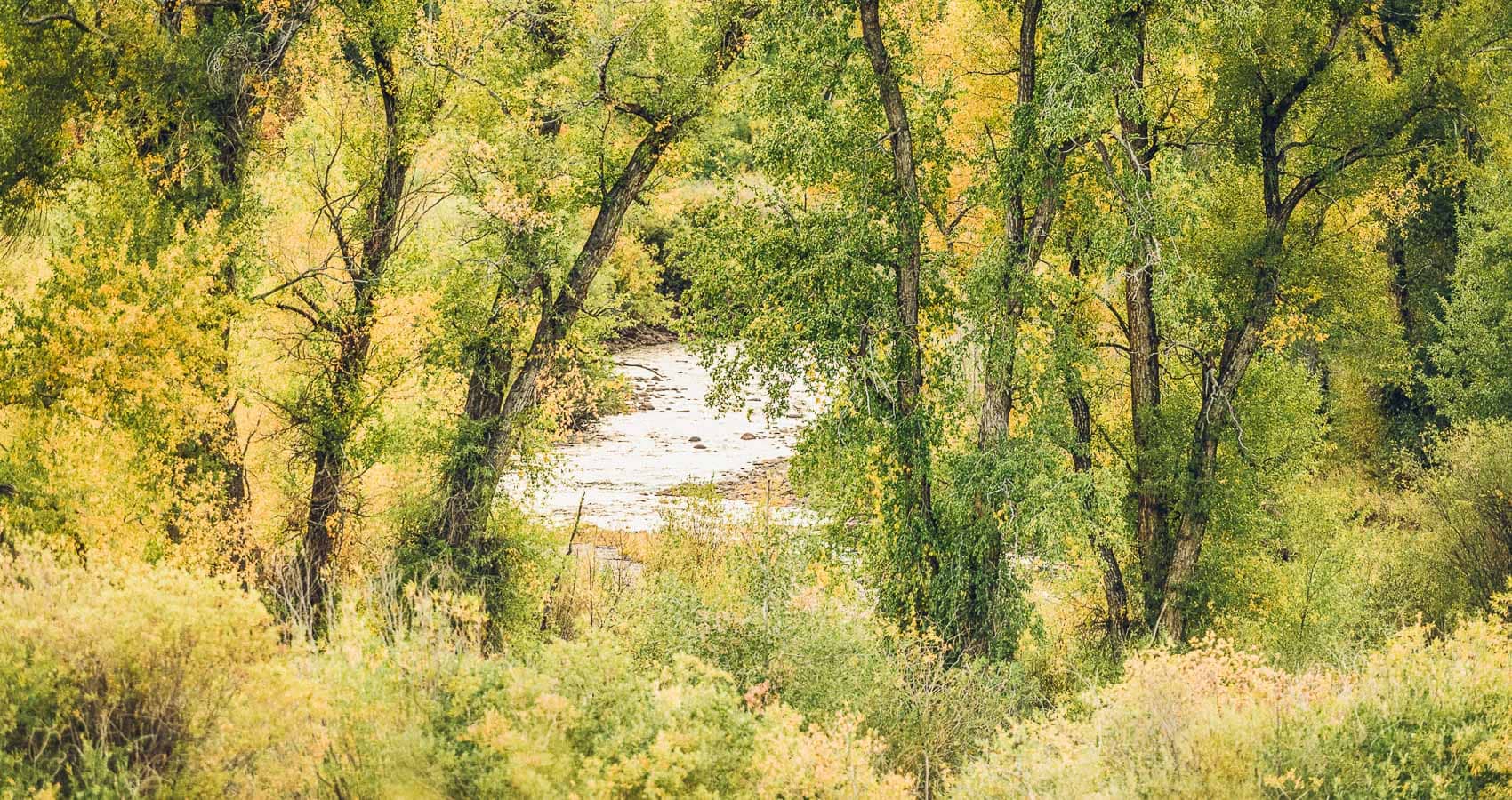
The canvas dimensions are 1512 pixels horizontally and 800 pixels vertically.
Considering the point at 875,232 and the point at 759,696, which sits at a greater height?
the point at 875,232

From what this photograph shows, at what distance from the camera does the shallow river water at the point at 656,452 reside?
2408 centimetres

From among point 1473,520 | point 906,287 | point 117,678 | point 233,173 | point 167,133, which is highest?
point 167,133

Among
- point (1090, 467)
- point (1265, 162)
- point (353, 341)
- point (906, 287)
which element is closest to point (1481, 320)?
point (1265, 162)

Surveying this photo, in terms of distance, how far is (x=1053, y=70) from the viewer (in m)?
13.9

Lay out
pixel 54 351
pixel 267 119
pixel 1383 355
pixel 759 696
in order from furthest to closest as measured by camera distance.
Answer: pixel 1383 355 < pixel 267 119 < pixel 54 351 < pixel 759 696

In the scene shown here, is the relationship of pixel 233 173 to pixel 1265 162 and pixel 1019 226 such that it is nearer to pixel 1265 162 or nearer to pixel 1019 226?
pixel 1019 226

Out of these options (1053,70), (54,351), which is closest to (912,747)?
(1053,70)

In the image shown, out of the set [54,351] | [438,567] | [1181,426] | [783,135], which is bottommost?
[438,567]

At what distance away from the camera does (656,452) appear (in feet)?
92.3

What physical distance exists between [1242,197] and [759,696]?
491 inches

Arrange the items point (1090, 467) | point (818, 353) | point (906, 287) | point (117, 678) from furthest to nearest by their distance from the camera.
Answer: point (1090, 467) < point (906, 287) < point (818, 353) < point (117, 678)

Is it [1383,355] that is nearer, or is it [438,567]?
[438,567]

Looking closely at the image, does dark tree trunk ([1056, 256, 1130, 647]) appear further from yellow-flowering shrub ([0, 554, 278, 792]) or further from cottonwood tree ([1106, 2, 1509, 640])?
yellow-flowering shrub ([0, 554, 278, 792])

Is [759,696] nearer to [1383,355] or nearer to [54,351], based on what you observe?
[54,351]
